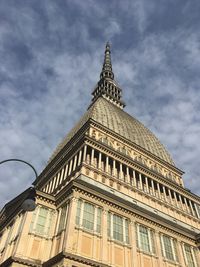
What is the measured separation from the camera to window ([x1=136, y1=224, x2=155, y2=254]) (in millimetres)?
30656

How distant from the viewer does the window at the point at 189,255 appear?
33634 millimetres

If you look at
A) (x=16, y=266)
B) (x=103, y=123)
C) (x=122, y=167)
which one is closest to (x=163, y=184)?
(x=122, y=167)

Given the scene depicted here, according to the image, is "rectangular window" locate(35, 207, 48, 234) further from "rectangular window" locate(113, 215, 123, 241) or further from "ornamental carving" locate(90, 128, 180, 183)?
"ornamental carving" locate(90, 128, 180, 183)

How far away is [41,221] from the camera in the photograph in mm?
29000

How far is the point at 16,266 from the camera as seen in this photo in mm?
23922

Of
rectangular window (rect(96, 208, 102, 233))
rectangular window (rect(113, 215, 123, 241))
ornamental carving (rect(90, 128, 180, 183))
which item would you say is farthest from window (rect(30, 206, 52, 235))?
ornamental carving (rect(90, 128, 180, 183))

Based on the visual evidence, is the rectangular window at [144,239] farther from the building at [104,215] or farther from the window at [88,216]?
the window at [88,216]

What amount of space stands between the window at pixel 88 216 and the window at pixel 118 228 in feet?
4.86

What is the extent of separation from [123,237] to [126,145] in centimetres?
2256

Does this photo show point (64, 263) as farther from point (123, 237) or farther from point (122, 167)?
point (122, 167)

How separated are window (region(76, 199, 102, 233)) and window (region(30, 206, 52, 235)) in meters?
4.01

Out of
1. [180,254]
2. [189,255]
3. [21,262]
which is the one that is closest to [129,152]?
[189,255]

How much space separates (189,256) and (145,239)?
7733 millimetres

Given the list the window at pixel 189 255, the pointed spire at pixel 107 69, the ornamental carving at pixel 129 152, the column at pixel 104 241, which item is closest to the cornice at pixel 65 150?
the ornamental carving at pixel 129 152
